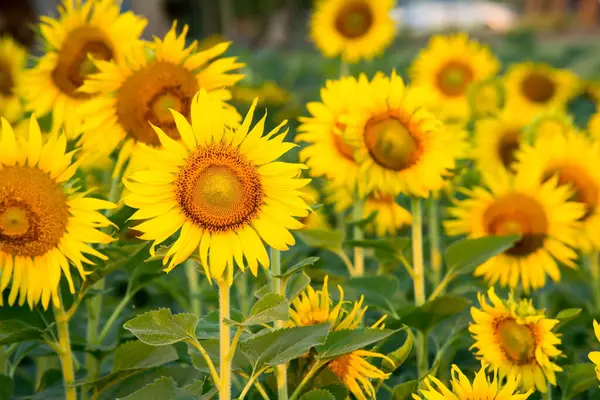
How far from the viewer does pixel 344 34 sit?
14.4 feet

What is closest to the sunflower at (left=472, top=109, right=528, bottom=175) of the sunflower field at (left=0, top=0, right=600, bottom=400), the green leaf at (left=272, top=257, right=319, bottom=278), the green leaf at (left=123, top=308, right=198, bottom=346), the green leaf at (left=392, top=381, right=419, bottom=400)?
the sunflower field at (left=0, top=0, right=600, bottom=400)

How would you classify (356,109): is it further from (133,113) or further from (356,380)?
(356,380)

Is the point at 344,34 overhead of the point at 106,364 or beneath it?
overhead

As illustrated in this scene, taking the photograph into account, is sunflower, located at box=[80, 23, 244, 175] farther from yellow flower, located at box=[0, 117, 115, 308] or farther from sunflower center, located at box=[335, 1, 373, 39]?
sunflower center, located at box=[335, 1, 373, 39]

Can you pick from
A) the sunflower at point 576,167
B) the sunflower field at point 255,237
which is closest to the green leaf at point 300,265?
the sunflower field at point 255,237

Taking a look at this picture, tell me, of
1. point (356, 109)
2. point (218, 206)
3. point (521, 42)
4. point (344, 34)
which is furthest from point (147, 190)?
point (521, 42)

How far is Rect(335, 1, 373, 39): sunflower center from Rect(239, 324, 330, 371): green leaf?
9.93ft

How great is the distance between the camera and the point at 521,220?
220 cm

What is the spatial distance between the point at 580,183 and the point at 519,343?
2.78 feet

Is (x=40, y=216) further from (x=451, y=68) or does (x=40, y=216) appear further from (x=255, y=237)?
(x=451, y=68)

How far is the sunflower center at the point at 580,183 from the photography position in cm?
238

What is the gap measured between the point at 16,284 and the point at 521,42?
275 inches

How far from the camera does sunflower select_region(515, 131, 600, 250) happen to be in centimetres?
237

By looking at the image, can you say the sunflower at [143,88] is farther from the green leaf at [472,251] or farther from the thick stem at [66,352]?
the green leaf at [472,251]
